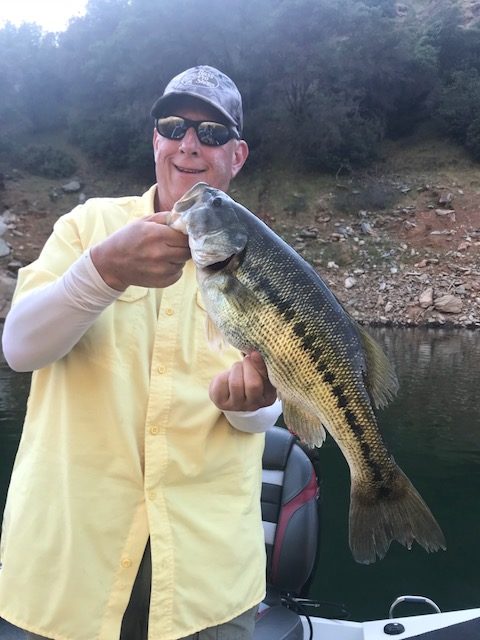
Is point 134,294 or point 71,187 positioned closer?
point 134,294

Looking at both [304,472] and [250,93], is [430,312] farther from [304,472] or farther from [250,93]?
[304,472]

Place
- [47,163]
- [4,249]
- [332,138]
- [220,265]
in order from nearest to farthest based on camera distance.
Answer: [220,265] → [4,249] → [332,138] → [47,163]

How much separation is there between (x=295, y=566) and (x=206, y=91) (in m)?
2.85

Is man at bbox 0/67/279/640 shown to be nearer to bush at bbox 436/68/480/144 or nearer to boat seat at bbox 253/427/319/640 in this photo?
boat seat at bbox 253/427/319/640

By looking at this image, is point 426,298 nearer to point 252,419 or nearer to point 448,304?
point 448,304

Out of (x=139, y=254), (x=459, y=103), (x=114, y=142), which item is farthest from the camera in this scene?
(x=459, y=103)

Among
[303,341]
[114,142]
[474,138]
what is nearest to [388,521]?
[303,341]

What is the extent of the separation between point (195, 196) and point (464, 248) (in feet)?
90.9

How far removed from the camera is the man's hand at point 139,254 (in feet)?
5.83

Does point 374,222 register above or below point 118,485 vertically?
below

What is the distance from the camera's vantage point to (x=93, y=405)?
6.45ft

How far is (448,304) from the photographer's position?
80.9 ft

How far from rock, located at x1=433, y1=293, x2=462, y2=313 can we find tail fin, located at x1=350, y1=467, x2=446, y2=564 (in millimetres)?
23723

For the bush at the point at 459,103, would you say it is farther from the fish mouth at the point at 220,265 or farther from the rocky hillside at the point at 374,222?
the fish mouth at the point at 220,265
